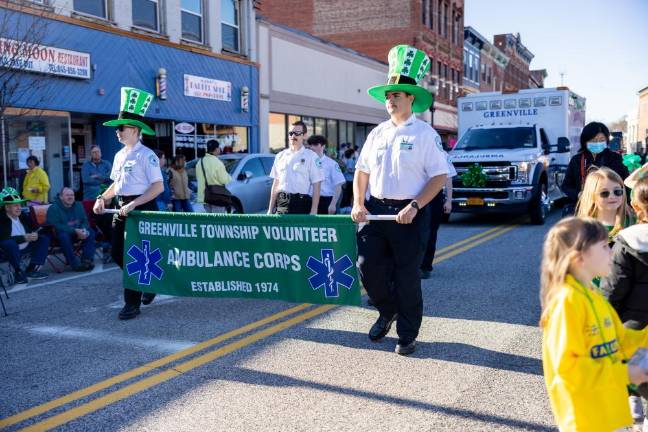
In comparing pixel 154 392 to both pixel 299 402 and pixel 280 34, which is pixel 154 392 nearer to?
pixel 299 402

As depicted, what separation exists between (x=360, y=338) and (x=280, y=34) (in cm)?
2091

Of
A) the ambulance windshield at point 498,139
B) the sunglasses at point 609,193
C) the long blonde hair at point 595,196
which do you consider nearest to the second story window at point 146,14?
the ambulance windshield at point 498,139

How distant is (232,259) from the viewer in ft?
21.0

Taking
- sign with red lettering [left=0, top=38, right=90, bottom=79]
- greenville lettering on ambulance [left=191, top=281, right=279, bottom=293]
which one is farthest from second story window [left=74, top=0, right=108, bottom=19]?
greenville lettering on ambulance [left=191, top=281, right=279, bottom=293]

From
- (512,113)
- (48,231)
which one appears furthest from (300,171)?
(512,113)

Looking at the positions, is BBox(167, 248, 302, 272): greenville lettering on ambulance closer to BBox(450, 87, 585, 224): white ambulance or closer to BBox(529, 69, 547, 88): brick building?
BBox(450, 87, 585, 224): white ambulance

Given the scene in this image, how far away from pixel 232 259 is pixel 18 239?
437cm

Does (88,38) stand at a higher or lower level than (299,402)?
higher

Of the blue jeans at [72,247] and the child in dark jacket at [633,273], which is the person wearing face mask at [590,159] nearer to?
the child in dark jacket at [633,273]

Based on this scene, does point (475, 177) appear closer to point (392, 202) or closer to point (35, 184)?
point (35, 184)

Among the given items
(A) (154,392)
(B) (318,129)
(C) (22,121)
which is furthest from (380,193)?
(B) (318,129)

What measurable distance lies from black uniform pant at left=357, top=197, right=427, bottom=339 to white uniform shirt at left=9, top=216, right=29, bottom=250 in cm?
588

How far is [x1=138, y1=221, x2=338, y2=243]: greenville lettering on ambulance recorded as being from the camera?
19.2 feet

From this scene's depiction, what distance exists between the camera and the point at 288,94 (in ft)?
84.5
